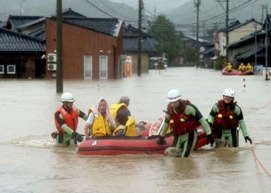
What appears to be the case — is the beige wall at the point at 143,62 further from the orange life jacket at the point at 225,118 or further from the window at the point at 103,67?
the orange life jacket at the point at 225,118

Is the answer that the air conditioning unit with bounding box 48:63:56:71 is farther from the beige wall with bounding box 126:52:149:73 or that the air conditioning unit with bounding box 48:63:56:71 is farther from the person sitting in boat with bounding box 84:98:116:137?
the person sitting in boat with bounding box 84:98:116:137

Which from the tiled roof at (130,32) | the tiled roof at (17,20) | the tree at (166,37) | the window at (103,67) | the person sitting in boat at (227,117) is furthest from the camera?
the tree at (166,37)

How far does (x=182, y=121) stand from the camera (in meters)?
12.9

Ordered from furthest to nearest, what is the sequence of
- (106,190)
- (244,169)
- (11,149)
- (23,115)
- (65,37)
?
(65,37), (23,115), (11,149), (244,169), (106,190)

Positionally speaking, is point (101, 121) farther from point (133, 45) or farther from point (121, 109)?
point (133, 45)

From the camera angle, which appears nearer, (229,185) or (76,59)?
(229,185)

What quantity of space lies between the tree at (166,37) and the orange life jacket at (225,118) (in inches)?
5468

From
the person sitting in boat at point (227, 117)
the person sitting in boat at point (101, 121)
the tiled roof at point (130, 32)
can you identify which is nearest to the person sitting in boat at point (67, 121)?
the person sitting in boat at point (101, 121)

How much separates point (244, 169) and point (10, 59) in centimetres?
5061

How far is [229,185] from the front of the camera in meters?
10.7

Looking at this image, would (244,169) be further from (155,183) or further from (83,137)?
(83,137)

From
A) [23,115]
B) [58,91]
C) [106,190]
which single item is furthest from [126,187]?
[58,91]

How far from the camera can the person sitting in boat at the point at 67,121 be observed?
48.5 ft

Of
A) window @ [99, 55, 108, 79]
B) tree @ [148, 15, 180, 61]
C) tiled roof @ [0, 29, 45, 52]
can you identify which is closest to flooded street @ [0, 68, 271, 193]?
window @ [99, 55, 108, 79]
